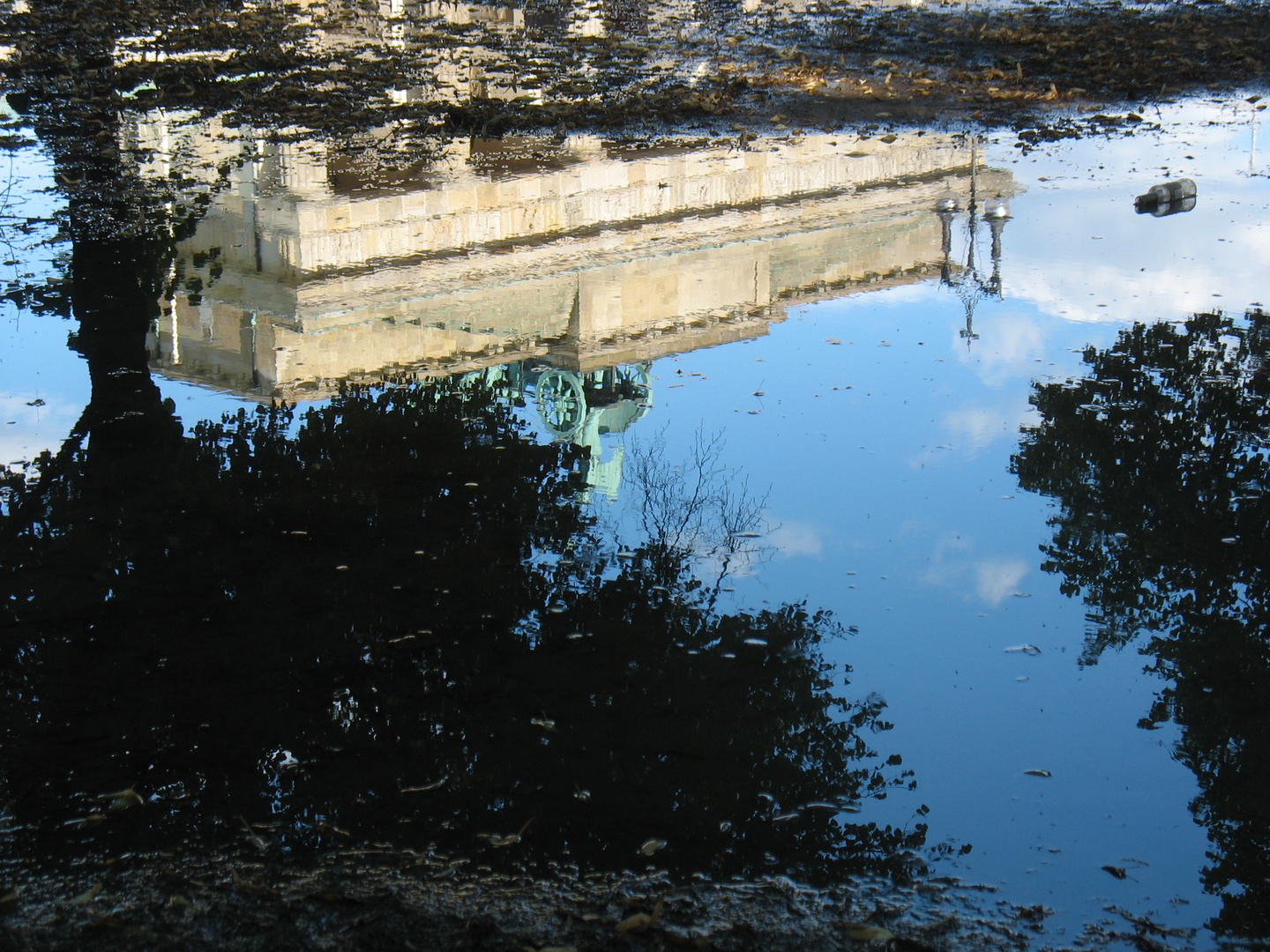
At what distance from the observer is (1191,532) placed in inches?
252

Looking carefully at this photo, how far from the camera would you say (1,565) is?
19.4 feet

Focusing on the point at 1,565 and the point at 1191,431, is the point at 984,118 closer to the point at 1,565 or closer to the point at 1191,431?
the point at 1191,431

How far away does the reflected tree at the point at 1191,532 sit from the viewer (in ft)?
15.3

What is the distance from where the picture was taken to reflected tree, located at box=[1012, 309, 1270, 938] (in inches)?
184

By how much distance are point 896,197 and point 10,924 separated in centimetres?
1103

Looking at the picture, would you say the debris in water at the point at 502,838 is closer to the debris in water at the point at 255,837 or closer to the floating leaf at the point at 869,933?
the debris in water at the point at 255,837

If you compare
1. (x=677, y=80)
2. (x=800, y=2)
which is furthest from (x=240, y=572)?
(x=800, y=2)

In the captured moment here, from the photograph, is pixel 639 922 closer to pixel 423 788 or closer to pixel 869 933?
pixel 869 933

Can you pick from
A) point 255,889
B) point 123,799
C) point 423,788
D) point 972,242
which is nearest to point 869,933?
point 423,788

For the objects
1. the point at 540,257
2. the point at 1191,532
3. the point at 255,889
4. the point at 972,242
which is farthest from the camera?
the point at 972,242

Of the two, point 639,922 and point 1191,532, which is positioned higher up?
point 1191,532

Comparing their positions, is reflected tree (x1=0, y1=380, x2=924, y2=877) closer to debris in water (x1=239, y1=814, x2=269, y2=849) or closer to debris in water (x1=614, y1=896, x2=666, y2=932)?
debris in water (x1=239, y1=814, x2=269, y2=849)

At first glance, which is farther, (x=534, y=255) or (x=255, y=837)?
(x=534, y=255)

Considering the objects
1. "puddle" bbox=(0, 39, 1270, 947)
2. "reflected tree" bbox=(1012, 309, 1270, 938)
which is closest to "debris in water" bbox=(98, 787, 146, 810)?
"puddle" bbox=(0, 39, 1270, 947)
